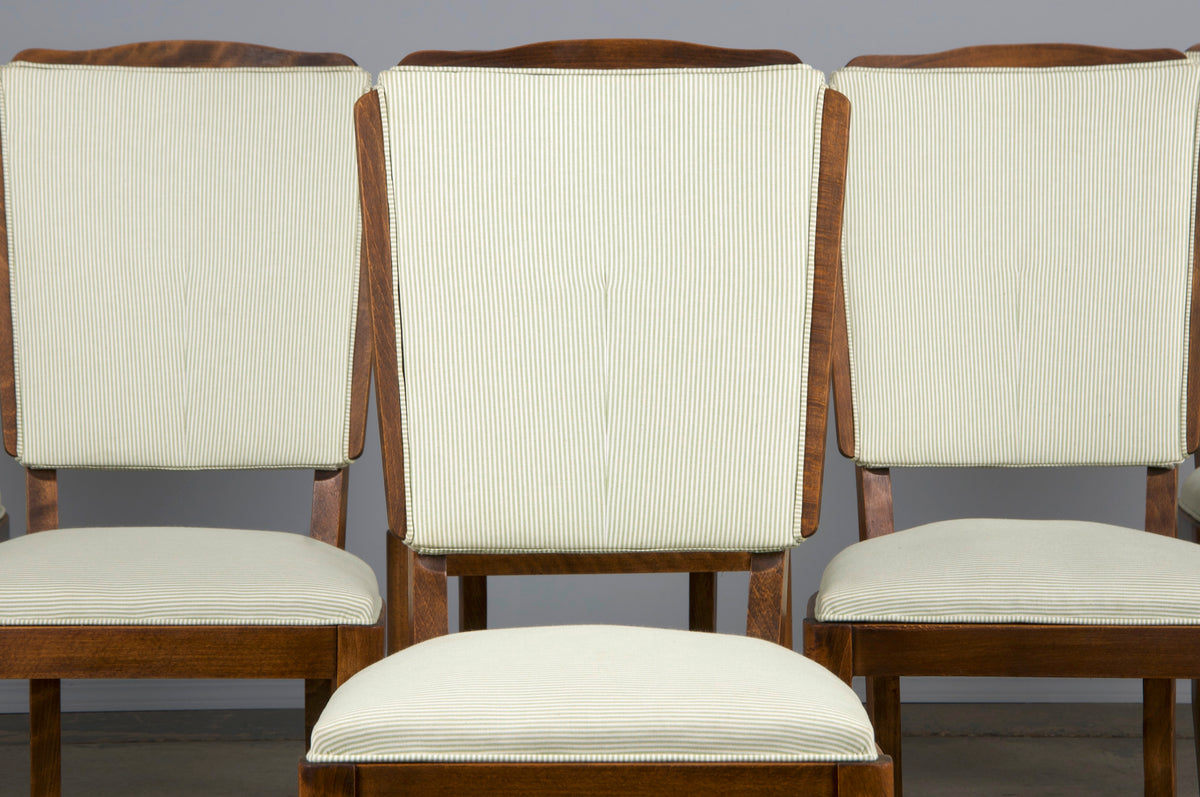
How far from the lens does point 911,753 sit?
1.89 meters

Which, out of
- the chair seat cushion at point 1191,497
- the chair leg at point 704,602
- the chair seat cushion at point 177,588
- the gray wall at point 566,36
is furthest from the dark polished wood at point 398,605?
the chair seat cushion at point 1191,497

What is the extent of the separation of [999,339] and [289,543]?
84 cm

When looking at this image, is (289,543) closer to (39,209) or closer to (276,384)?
(276,384)

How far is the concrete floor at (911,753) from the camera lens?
1.73 meters

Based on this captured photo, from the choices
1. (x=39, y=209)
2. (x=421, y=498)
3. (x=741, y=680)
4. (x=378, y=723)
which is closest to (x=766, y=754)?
(x=741, y=680)

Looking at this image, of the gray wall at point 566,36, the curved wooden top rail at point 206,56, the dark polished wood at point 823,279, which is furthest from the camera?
the gray wall at point 566,36

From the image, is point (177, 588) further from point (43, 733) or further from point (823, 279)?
point (823, 279)

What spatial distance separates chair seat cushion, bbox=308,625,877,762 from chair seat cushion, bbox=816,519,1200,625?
299 mm

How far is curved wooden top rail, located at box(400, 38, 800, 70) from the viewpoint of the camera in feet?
3.23

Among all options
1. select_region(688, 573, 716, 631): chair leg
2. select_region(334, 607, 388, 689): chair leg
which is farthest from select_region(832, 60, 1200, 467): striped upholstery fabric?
select_region(334, 607, 388, 689): chair leg

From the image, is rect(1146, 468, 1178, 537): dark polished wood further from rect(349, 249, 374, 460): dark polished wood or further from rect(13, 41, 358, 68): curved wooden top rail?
rect(13, 41, 358, 68): curved wooden top rail

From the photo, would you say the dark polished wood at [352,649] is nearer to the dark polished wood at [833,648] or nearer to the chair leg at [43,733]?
the dark polished wood at [833,648]

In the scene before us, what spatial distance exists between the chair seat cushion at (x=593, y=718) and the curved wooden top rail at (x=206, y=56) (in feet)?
3.12

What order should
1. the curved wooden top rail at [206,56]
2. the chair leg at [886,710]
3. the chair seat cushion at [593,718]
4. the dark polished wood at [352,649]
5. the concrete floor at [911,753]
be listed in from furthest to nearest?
1. the concrete floor at [911,753]
2. the curved wooden top rail at [206,56]
3. the chair leg at [886,710]
4. the dark polished wood at [352,649]
5. the chair seat cushion at [593,718]
